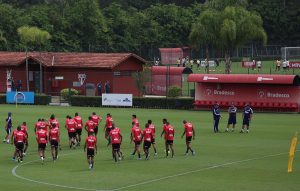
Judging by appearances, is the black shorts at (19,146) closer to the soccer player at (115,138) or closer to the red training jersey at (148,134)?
the soccer player at (115,138)

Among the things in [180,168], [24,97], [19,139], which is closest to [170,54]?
[24,97]

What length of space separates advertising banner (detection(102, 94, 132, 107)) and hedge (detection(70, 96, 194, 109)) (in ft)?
1.97

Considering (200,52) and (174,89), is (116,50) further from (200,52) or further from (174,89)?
(174,89)

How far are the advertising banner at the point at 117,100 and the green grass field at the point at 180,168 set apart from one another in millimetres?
21032

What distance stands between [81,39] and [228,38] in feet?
108

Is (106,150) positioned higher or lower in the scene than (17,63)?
lower

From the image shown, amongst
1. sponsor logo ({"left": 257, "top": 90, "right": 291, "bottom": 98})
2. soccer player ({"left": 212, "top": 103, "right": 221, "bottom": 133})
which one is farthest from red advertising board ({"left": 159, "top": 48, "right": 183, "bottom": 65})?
soccer player ({"left": 212, "top": 103, "right": 221, "bottom": 133})

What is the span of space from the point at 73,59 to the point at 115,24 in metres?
33.2

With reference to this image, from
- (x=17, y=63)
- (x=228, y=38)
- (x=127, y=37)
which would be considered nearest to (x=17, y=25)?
(x=127, y=37)

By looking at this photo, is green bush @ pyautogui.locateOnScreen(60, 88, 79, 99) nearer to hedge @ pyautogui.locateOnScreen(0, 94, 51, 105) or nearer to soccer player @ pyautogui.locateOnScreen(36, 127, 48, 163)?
hedge @ pyautogui.locateOnScreen(0, 94, 51, 105)

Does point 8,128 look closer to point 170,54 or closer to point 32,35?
point 32,35

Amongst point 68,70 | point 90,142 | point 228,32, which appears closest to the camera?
point 90,142

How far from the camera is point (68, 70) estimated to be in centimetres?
8138

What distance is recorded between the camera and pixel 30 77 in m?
82.9
